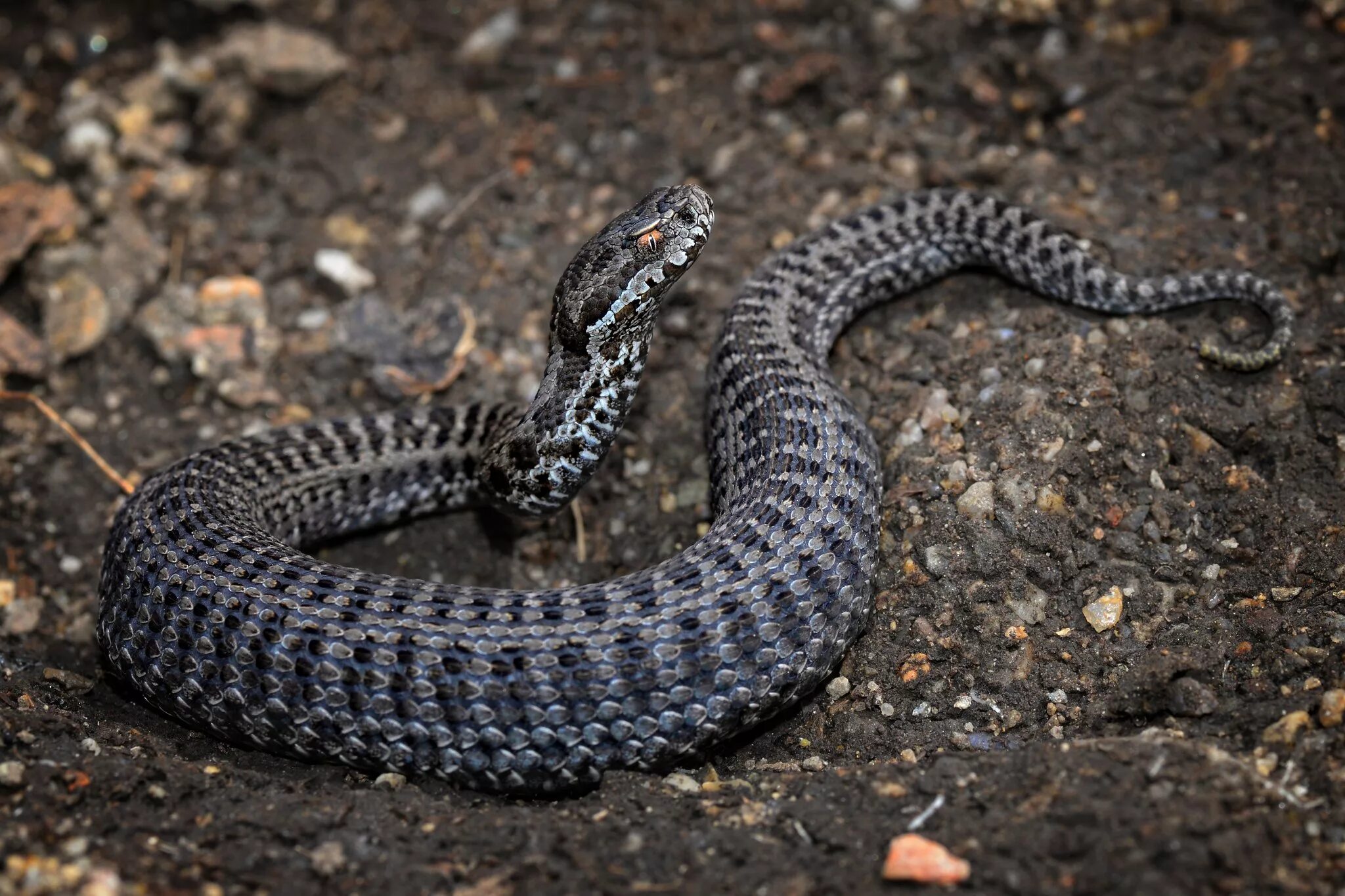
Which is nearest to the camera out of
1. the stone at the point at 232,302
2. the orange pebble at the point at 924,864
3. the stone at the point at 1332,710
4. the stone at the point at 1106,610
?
the orange pebble at the point at 924,864

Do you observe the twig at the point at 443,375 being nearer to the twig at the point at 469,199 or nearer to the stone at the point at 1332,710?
the twig at the point at 469,199

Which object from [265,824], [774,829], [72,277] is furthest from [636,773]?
[72,277]

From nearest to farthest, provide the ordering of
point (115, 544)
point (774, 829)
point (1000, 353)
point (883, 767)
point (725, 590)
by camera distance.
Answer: point (774, 829)
point (883, 767)
point (725, 590)
point (115, 544)
point (1000, 353)

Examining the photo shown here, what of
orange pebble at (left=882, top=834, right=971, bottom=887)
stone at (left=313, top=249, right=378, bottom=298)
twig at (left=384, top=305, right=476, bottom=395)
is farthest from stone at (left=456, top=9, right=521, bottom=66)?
orange pebble at (left=882, top=834, right=971, bottom=887)

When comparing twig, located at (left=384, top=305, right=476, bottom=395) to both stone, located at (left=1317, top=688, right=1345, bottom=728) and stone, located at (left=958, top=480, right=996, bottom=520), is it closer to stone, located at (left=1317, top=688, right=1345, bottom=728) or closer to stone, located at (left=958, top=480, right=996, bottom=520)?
stone, located at (left=958, top=480, right=996, bottom=520)

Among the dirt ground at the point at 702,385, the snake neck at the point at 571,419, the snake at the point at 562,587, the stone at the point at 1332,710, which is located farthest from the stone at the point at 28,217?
the stone at the point at 1332,710

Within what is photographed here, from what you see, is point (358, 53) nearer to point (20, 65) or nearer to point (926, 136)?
point (20, 65)
